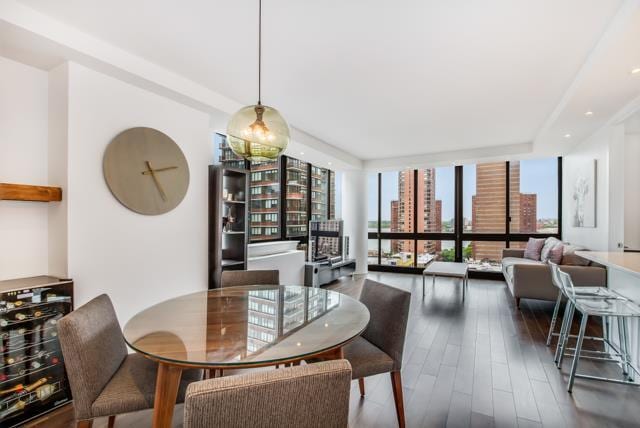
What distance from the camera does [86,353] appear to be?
4.73 feet

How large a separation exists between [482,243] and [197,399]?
7041mm

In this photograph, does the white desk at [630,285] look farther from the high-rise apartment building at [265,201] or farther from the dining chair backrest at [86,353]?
the high-rise apartment building at [265,201]

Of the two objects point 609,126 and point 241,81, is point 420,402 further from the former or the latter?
point 609,126

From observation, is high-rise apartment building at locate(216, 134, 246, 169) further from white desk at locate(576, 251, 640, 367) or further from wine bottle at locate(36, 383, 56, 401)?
white desk at locate(576, 251, 640, 367)

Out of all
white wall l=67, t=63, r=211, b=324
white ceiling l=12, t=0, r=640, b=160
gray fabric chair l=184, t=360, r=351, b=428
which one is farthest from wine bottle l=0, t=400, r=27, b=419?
white ceiling l=12, t=0, r=640, b=160

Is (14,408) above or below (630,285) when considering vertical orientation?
below

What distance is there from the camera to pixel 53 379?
2135 millimetres

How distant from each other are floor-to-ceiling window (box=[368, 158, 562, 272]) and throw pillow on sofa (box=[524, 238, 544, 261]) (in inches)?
29.8

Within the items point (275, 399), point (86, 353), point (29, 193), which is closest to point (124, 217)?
point (29, 193)

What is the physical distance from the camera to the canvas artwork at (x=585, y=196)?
4.45 meters

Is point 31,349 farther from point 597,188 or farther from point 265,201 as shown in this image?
point 597,188

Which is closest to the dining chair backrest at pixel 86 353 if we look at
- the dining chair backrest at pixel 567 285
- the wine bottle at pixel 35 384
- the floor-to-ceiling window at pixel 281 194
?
the wine bottle at pixel 35 384

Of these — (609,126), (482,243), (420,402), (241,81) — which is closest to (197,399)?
(420,402)

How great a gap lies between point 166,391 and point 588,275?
15.0ft
